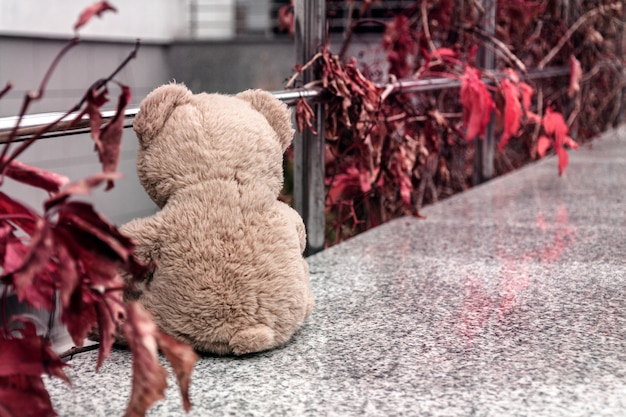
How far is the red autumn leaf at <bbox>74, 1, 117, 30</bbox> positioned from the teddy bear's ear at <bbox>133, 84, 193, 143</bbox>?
0.49 meters

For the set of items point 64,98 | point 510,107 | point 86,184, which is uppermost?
point 86,184

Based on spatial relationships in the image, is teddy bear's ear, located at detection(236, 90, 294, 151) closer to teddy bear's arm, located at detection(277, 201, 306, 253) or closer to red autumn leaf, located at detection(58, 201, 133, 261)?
teddy bear's arm, located at detection(277, 201, 306, 253)

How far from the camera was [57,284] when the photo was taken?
100 centimetres

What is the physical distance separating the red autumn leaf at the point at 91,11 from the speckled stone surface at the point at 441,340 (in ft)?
1.69

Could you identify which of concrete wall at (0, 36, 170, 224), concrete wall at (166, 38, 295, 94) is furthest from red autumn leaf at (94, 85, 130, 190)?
concrete wall at (166, 38, 295, 94)

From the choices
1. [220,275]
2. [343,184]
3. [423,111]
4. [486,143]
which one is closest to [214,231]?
[220,275]

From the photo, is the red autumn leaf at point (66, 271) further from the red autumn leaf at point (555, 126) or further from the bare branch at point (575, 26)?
the bare branch at point (575, 26)

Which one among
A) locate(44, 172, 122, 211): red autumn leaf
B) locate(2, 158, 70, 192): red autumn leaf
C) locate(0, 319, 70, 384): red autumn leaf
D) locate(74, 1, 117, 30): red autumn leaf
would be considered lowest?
locate(0, 319, 70, 384): red autumn leaf

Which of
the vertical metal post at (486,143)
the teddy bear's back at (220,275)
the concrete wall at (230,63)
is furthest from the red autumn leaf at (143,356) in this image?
the concrete wall at (230,63)

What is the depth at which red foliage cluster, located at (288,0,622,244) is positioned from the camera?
7.49 feet

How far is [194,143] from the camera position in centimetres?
135

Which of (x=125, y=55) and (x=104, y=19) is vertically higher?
(x=104, y=19)

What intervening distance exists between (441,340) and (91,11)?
0.84 meters

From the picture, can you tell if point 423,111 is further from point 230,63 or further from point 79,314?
point 230,63
